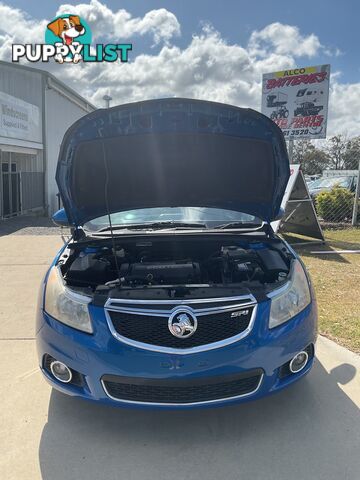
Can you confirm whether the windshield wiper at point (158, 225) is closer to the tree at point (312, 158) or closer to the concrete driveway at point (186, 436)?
the concrete driveway at point (186, 436)

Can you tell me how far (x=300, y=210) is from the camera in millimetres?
8719

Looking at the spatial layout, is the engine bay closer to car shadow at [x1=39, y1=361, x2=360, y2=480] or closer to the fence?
car shadow at [x1=39, y1=361, x2=360, y2=480]

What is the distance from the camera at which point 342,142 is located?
59031 millimetres

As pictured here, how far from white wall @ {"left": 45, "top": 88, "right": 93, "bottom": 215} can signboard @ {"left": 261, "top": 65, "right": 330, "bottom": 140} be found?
32.2 feet

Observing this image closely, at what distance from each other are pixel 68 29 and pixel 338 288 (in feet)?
45.6

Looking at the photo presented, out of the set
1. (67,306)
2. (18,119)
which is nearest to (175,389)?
(67,306)

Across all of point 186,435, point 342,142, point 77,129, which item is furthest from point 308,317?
point 342,142

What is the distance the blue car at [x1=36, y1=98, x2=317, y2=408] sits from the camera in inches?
95.2

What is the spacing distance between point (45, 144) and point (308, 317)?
17.3 m

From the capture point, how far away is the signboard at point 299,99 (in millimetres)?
12234

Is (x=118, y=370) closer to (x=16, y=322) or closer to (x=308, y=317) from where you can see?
(x=308, y=317)

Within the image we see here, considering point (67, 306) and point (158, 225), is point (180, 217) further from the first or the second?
point (67, 306)

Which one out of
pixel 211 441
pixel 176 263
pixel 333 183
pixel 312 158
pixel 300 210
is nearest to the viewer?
pixel 211 441

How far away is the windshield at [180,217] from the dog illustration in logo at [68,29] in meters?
13.3
